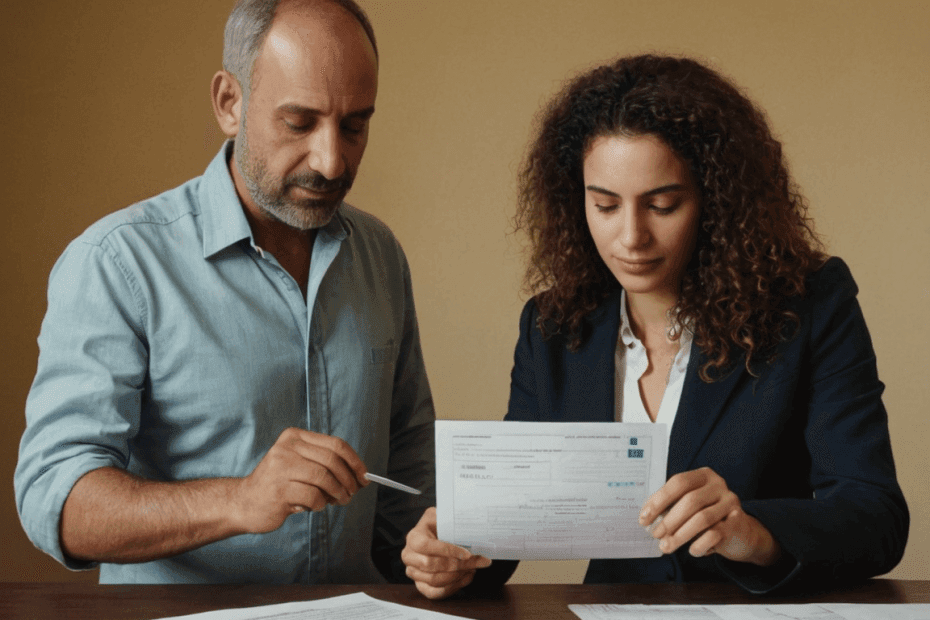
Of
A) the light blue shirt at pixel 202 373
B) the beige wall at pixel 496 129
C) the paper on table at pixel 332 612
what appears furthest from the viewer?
the beige wall at pixel 496 129

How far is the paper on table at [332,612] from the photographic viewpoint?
48.7 inches

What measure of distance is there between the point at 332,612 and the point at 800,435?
3.07ft

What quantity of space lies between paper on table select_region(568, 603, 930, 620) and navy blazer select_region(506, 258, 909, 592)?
9 cm

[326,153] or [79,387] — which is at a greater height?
[326,153]

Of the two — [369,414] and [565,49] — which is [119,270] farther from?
[565,49]

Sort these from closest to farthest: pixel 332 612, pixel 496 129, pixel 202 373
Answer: pixel 332 612
pixel 202 373
pixel 496 129

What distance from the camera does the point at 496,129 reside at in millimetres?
3584

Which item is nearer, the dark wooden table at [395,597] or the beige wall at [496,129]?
the dark wooden table at [395,597]

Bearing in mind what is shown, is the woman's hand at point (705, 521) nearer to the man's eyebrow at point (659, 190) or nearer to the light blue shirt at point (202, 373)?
the man's eyebrow at point (659, 190)

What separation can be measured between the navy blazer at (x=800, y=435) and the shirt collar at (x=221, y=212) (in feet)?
2.22

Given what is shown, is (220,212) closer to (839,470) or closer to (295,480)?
(295,480)

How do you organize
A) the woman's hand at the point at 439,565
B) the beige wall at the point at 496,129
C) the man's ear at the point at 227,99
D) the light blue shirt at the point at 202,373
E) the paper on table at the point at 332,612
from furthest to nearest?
1. the beige wall at the point at 496,129
2. the man's ear at the point at 227,99
3. the light blue shirt at the point at 202,373
4. the woman's hand at the point at 439,565
5. the paper on table at the point at 332,612

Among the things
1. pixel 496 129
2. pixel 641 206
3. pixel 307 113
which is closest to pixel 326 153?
pixel 307 113

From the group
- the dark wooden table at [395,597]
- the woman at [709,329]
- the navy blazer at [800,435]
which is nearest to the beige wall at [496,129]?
the woman at [709,329]
